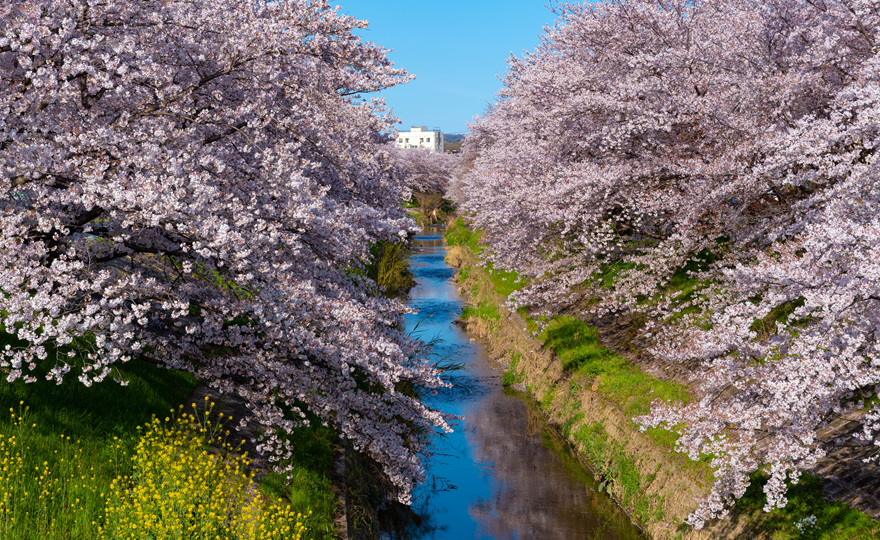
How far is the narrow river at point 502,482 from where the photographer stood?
11.9 meters

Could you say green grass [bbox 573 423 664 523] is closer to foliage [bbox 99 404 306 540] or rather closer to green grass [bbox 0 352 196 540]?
foliage [bbox 99 404 306 540]

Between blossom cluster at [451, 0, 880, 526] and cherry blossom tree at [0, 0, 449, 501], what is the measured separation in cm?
456

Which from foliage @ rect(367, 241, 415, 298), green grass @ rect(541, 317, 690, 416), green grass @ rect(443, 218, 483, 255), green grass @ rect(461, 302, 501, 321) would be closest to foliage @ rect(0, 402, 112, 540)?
green grass @ rect(541, 317, 690, 416)

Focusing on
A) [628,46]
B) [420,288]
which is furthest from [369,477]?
[420,288]

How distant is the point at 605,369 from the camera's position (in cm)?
1583

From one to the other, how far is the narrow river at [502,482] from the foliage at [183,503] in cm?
443

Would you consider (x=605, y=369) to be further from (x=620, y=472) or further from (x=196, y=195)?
(x=196, y=195)

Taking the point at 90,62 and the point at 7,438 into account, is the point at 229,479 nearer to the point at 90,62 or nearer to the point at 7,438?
the point at 7,438

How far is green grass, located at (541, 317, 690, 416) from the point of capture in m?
13.3

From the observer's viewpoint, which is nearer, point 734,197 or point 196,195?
point 196,195

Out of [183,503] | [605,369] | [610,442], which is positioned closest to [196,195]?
[183,503]

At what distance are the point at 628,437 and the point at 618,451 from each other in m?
0.41

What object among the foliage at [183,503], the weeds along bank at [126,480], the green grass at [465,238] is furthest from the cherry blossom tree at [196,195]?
the green grass at [465,238]

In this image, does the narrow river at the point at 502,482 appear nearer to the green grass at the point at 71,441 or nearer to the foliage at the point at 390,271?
the green grass at the point at 71,441
